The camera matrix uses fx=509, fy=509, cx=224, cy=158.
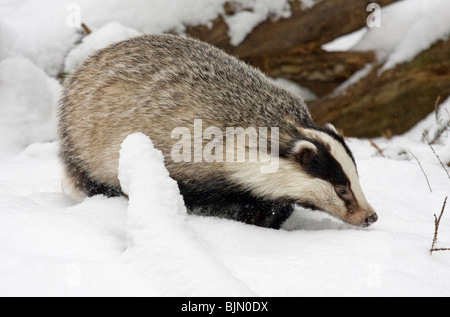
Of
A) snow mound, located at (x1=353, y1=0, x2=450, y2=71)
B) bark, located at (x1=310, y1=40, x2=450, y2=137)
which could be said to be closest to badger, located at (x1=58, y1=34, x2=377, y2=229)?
bark, located at (x1=310, y1=40, x2=450, y2=137)

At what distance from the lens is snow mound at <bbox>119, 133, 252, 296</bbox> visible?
2.31 metres

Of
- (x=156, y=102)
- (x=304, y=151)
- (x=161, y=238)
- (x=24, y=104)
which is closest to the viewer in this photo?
(x=161, y=238)

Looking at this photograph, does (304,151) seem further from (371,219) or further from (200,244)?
(200,244)

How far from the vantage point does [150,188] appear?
9.53 feet

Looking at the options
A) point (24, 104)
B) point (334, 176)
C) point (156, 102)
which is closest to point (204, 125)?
point (156, 102)

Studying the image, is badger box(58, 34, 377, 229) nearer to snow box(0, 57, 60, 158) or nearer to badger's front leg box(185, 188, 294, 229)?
badger's front leg box(185, 188, 294, 229)

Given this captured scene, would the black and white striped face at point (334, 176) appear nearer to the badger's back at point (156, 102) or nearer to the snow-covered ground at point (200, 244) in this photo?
the snow-covered ground at point (200, 244)

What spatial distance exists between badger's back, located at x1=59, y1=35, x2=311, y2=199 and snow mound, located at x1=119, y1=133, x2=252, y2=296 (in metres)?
0.56

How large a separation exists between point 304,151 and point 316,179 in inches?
8.8

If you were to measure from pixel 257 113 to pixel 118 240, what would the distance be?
1.44 m

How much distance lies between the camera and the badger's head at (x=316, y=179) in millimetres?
3467

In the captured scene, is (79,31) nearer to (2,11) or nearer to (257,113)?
(2,11)

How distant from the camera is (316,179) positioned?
3512 mm

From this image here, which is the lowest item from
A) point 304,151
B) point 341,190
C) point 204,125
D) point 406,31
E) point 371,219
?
point 371,219
